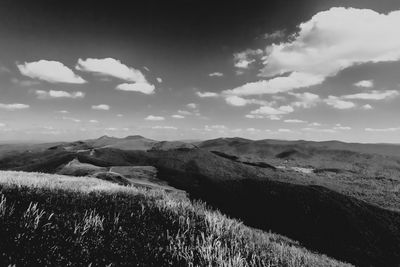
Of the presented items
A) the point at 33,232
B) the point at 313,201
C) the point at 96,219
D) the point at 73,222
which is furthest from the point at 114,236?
the point at 313,201

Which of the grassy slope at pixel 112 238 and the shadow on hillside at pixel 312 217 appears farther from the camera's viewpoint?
the shadow on hillside at pixel 312 217

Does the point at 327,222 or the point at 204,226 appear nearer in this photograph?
the point at 204,226

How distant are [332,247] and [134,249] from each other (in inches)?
844

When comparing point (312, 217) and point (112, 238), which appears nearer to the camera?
point (112, 238)

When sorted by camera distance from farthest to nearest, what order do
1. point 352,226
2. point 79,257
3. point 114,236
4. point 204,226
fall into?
point 352,226 → point 204,226 → point 114,236 → point 79,257

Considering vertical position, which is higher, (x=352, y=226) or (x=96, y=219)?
(x=96, y=219)

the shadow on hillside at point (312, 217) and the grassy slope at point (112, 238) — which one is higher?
the grassy slope at point (112, 238)

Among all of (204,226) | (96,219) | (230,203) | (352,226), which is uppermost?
(96,219)

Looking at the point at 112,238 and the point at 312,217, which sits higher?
the point at 112,238

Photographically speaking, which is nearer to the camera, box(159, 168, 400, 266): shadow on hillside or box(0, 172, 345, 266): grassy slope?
box(0, 172, 345, 266): grassy slope

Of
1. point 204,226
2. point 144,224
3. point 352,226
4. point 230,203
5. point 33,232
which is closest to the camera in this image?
point 33,232

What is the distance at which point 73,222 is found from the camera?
5090 millimetres

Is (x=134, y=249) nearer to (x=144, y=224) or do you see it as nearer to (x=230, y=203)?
(x=144, y=224)

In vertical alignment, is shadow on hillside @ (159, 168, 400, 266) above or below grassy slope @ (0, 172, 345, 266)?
below
